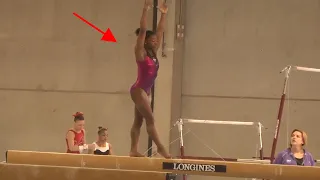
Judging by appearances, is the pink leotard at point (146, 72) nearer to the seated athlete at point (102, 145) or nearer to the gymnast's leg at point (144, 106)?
the gymnast's leg at point (144, 106)

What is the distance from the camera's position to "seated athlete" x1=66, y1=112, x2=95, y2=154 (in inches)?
268

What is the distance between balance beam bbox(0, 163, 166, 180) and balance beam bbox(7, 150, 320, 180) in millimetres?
314

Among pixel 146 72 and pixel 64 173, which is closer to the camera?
pixel 64 173

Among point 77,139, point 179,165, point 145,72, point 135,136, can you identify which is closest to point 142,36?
point 145,72

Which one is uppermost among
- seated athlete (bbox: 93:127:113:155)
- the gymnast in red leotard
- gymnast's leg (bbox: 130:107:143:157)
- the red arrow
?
the red arrow

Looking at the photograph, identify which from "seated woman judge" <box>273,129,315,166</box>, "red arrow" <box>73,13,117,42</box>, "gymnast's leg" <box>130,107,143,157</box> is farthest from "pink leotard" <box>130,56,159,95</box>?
"red arrow" <box>73,13,117,42</box>

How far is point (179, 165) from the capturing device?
4.87 meters

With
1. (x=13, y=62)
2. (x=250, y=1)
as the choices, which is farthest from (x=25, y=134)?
(x=250, y=1)

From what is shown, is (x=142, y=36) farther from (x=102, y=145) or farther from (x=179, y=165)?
(x=102, y=145)

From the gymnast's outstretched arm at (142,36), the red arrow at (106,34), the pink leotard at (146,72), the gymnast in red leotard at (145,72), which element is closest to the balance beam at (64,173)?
the gymnast in red leotard at (145,72)

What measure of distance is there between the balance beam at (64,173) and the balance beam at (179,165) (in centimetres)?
31

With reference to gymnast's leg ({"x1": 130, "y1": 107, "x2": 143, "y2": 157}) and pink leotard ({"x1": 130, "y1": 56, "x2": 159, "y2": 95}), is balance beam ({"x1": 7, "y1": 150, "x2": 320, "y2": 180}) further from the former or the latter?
pink leotard ({"x1": 130, "y1": 56, "x2": 159, "y2": 95})

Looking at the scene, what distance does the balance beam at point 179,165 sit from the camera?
4.72 meters

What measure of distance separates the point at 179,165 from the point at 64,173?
1024mm
